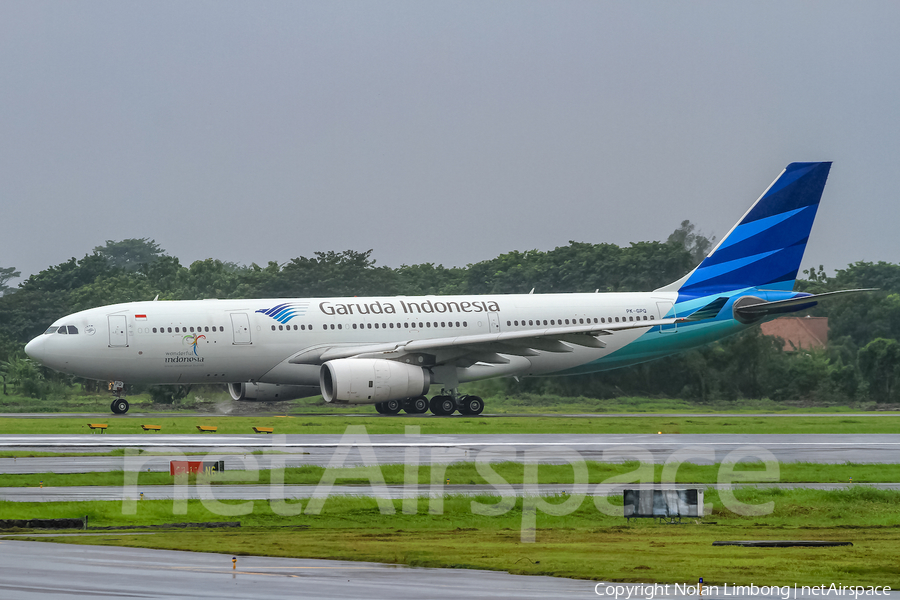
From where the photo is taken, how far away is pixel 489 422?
33.6 m

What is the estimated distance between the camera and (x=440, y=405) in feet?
122

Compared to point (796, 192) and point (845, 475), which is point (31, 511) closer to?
point (845, 475)

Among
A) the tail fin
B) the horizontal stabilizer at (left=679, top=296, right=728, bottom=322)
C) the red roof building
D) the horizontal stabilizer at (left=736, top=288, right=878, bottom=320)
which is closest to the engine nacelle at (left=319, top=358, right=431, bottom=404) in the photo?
the horizontal stabilizer at (left=679, top=296, right=728, bottom=322)

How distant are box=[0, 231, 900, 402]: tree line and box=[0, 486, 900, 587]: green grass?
26.3 meters

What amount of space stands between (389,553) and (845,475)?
427 inches

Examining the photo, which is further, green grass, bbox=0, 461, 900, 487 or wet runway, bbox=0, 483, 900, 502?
green grass, bbox=0, 461, 900, 487

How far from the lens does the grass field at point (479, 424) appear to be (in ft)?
99.1

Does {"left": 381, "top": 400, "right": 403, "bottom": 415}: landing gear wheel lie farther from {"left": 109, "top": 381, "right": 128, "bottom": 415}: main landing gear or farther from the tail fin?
the tail fin

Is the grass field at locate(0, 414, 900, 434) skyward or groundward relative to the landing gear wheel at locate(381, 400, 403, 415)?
groundward

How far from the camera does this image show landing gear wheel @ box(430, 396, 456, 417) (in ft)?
122

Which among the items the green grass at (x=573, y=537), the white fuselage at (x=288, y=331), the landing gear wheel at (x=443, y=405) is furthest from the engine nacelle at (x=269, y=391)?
the green grass at (x=573, y=537)

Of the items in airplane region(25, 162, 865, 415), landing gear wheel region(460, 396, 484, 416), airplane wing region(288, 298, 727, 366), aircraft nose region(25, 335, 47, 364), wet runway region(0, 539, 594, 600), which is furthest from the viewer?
landing gear wheel region(460, 396, 484, 416)

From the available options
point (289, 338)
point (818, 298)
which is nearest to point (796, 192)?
point (818, 298)

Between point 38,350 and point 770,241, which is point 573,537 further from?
point 770,241
